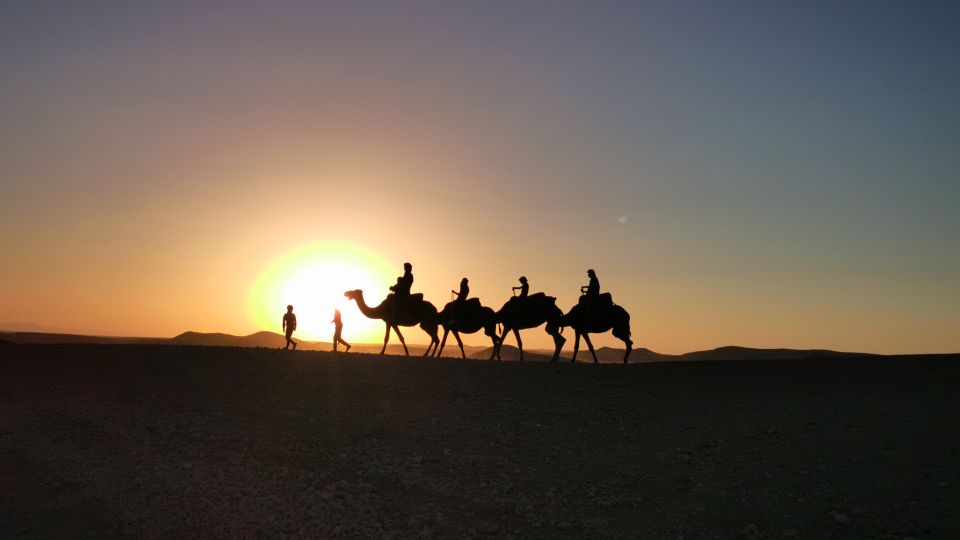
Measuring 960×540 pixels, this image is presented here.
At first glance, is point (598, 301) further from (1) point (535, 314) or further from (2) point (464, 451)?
(2) point (464, 451)

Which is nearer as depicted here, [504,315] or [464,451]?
[464,451]

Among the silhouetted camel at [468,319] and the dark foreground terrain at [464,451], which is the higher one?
the silhouetted camel at [468,319]

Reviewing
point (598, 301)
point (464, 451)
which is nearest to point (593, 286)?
point (598, 301)

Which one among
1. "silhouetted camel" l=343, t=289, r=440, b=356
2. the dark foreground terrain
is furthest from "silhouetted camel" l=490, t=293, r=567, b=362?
the dark foreground terrain

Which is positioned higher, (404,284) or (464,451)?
(404,284)

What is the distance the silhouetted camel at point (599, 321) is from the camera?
24.3 meters

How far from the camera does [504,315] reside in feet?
85.0

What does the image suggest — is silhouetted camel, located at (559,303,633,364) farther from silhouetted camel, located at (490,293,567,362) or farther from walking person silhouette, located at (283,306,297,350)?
walking person silhouette, located at (283,306,297,350)

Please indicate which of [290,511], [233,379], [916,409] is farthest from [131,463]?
[916,409]

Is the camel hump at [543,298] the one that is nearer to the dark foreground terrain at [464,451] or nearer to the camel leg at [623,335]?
the camel leg at [623,335]

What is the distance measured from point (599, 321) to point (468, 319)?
15.2ft

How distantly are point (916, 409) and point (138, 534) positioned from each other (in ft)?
48.7

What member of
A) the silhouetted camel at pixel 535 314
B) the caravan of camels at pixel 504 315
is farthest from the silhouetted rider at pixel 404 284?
the silhouetted camel at pixel 535 314

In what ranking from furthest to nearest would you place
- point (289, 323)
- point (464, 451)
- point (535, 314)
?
point (289, 323)
point (535, 314)
point (464, 451)
